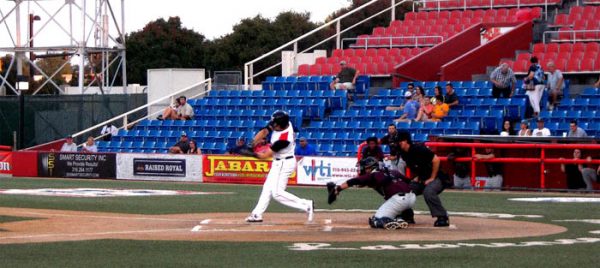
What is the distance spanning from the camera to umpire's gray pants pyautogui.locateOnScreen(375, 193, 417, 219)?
16859 millimetres

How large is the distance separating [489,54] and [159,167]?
1081cm

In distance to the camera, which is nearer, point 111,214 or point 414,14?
point 111,214

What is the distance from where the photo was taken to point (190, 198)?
2489 cm

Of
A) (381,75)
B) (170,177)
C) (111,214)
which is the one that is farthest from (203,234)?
(381,75)

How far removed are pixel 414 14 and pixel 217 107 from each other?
8507 mm

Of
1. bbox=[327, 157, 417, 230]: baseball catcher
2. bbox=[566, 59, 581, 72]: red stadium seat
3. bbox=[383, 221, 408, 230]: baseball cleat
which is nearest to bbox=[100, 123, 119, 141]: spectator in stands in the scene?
bbox=[566, 59, 581, 72]: red stadium seat

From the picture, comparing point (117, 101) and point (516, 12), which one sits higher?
point (516, 12)

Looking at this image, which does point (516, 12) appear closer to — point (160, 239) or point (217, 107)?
point (217, 107)

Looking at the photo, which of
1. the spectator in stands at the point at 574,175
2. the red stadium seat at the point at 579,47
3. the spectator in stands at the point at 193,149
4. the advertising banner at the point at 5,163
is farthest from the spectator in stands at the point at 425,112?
the advertising banner at the point at 5,163

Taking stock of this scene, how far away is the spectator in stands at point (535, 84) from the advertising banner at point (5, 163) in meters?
15.6

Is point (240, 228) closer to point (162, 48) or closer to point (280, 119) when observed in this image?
point (280, 119)

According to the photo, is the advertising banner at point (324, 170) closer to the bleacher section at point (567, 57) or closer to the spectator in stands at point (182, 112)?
the bleacher section at point (567, 57)

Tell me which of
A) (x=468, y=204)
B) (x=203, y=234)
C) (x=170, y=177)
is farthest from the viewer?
(x=170, y=177)

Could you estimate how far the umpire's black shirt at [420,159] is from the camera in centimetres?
1694
